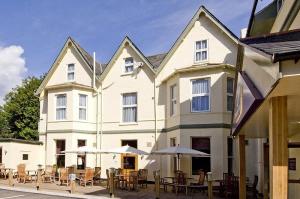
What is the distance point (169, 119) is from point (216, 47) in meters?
5.14

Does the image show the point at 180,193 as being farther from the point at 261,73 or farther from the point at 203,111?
the point at 261,73

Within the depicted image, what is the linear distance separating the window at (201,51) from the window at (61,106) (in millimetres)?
9893

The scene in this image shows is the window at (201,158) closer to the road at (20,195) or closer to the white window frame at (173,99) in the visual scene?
the white window frame at (173,99)

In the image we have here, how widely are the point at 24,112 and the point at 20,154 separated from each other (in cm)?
2099

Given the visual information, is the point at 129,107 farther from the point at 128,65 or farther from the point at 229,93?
the point at 229,93

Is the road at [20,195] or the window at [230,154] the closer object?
the road at [20,195]

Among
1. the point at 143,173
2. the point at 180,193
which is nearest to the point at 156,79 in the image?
the point at 143,173

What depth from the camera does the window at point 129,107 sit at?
26.4m

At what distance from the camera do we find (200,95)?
72.2 ft

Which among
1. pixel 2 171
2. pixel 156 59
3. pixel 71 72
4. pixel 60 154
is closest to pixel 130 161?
pixel 60 154

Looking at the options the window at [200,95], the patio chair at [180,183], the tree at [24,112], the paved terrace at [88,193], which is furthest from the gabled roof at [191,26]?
the tree at [24,112]

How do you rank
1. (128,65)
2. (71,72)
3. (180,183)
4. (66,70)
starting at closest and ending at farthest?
(180,183), (128,65), (71,72), (66,70)

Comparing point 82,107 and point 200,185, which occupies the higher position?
point 82,107

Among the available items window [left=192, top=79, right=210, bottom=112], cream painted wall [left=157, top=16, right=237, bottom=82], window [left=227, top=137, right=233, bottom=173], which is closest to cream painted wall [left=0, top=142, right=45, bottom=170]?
cream painted wall [left=157, top=16, right=237, bottom=82]
